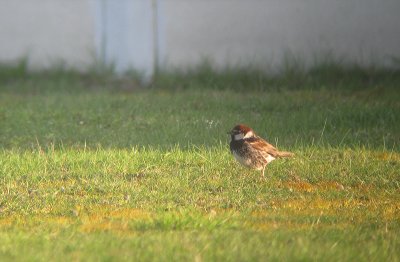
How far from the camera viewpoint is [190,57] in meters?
15.9

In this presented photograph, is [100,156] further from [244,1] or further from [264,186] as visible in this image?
[244,1]

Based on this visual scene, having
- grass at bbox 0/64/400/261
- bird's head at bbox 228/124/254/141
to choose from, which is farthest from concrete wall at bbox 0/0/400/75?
bird's head at bbox 228/124/254/141

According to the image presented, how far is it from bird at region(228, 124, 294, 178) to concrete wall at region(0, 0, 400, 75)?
5.86 metres

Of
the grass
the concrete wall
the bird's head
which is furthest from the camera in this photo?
the concrete wall

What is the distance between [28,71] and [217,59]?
9.25 feet

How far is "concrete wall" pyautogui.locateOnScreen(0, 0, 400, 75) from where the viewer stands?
15.8 m

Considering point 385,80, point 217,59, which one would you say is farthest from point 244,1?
point 385,80

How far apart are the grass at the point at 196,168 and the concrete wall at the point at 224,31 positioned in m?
0.30

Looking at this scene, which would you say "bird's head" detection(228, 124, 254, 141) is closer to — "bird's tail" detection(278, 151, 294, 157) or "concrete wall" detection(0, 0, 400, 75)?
"bird's tail" detection(278, 151, 294, 157)

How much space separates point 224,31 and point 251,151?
6.50 meters

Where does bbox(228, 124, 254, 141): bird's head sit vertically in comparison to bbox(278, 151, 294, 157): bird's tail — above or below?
above

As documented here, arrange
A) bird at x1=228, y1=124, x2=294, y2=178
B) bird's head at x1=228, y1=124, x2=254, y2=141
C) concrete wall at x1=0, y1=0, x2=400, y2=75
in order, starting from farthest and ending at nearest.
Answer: concrete wall at x1=0, y1=0, x2=400, y2=75 < bird's head at x1=228, y1=124, x2=254, y2=141 < bird at x1=228, y1=124, x2=294, y2=178

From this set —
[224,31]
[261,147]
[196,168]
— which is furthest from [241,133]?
[224,31]

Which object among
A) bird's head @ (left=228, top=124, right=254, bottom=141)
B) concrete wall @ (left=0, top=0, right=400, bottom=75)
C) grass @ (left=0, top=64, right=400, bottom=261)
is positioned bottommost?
grass @ (left=0, top=64, right=400, bottom=261)
